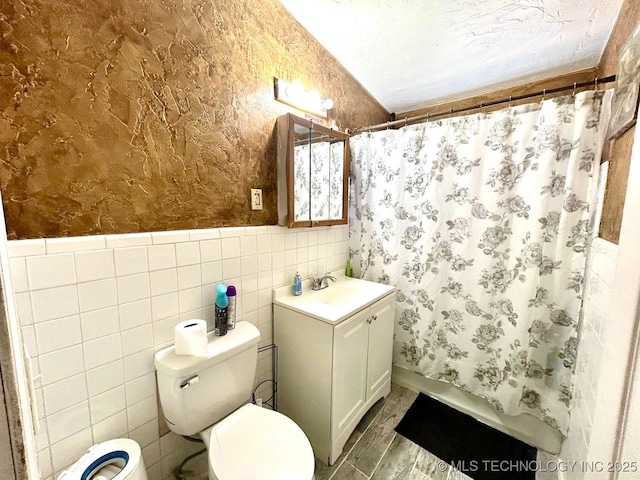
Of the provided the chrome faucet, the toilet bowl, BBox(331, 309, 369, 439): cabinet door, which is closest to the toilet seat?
the toilet bowl

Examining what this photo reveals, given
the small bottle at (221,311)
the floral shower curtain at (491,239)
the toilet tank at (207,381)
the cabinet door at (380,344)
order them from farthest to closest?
1. the cabinet door at (380,344)
2. the floral shower curtain at (491,239)
3. the small bottle at (221,311)
4. the toilet tank at (207,381)

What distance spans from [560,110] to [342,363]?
5.50 feet

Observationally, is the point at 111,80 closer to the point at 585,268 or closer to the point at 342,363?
the point at 342,363

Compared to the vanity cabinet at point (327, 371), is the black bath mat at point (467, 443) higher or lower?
lower

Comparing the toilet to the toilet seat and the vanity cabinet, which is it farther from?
the vanity cabinet

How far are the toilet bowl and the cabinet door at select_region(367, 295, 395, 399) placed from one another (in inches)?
45.7

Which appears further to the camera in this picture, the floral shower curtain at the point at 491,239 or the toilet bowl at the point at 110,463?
the floral shower curtain at the point at 491,239

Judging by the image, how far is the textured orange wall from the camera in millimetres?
781

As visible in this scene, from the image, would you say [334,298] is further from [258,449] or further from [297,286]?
[258,449]

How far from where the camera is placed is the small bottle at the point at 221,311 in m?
1.18

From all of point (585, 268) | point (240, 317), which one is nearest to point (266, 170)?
point (240, 317)

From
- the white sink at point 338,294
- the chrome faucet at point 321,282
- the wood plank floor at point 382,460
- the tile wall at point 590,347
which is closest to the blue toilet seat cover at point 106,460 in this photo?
the wood plank floor at point 382,460

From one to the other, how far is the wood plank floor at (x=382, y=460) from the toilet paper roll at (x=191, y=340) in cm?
94

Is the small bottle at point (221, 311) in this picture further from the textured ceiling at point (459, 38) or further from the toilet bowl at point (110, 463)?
the textured ceiling at point (459, 38)
